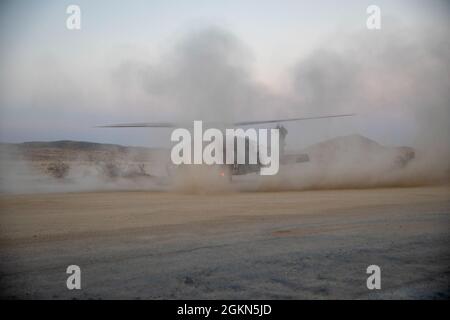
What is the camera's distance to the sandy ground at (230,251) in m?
5.52

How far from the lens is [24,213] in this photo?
12617 mm

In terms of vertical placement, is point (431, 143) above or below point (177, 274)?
above

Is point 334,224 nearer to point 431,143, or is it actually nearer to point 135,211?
point 135,211

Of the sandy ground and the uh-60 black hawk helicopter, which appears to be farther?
the uh-60 black hawk helicopter

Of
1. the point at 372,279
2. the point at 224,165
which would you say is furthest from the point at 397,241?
the point at 224,165

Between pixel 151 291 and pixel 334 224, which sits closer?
pixel 151 291

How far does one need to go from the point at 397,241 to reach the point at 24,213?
1097 cm

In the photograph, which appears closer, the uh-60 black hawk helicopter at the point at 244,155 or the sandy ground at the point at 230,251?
the sandy ground at the point at 230,251

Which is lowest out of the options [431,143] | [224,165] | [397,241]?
[397,241]

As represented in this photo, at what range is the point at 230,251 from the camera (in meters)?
7.34

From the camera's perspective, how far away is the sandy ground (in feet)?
18.1

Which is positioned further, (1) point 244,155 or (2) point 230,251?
(1) point 244,155
